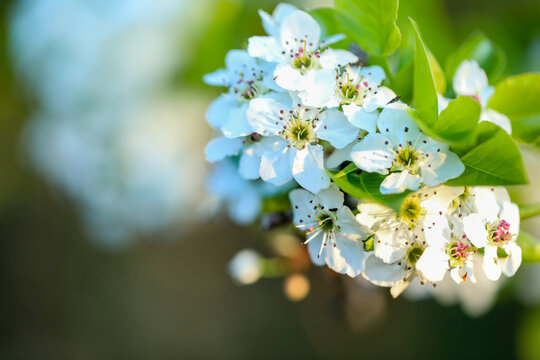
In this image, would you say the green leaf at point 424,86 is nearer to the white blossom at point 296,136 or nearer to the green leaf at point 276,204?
the white blossom at point 296,136

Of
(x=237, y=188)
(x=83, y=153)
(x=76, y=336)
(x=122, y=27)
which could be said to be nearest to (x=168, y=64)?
(x=122, y=27)

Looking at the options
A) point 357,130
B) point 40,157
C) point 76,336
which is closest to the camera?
point 357,130

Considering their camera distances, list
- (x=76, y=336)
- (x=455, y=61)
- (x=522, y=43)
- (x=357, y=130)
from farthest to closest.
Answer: (x=76, y=336) → (x=522, y=43) → (x=455, y=61) → (x=357, y=130)

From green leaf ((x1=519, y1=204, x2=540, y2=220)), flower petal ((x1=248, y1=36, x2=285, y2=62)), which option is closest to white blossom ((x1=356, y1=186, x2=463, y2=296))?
green leaf ((x1=519, y1=204, x2=540, y2=220))

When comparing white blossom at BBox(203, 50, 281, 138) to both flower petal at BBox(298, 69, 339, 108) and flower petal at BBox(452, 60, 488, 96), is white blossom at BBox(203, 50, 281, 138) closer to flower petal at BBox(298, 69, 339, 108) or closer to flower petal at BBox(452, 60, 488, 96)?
flower petal at BBox(298, 69, 339, 108)

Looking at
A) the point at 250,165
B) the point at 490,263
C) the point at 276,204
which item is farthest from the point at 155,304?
the point at 490,263

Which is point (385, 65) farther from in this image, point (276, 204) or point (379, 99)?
point (276, 204)

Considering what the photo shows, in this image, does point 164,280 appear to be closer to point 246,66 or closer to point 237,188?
point 237,188

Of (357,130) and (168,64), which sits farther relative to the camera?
(168,64)

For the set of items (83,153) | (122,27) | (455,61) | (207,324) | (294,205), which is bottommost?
(207,324)
